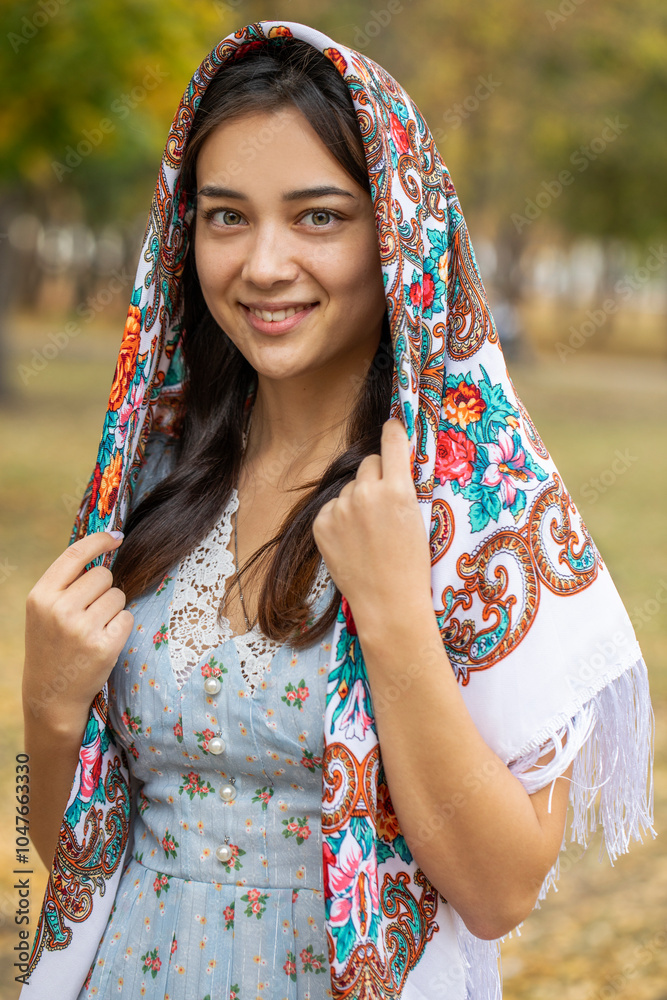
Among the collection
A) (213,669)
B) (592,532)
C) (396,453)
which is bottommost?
(592,532)

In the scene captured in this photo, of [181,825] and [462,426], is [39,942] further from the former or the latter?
[462,426]

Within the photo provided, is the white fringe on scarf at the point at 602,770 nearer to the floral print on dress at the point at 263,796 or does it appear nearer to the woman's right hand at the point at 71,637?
the floral print on dress at the point at 263,796

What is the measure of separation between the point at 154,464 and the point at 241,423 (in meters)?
0.20

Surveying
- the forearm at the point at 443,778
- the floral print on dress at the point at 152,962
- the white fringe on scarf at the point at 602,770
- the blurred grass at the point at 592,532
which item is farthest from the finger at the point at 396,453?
the blurred grass at the point at 592,532

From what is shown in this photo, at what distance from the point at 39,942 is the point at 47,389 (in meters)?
17.4

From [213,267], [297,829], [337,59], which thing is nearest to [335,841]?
[297,829]

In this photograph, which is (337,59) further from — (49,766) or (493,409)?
(49,766)

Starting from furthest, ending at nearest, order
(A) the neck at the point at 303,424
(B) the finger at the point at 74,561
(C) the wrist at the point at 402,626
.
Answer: (A) the neck at the point at 303,424 < (B) the finger at the point at 74,561 < (C) the wrist at the point at 402,626

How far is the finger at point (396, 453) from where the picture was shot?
1539 millimetres

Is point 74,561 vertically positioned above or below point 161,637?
above

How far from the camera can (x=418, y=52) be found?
561 inches

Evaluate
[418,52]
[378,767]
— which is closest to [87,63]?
[378,767]

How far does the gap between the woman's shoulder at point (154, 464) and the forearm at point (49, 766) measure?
0.46 m

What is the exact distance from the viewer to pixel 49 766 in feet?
6.10
